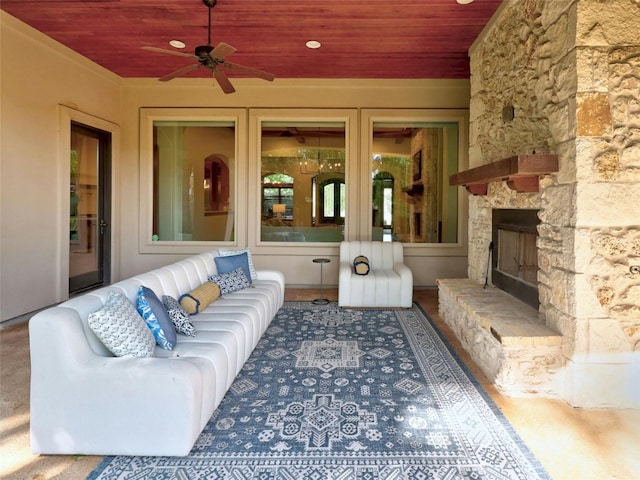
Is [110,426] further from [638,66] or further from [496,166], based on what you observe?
[638,66]

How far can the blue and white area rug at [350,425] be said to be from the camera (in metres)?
1.89

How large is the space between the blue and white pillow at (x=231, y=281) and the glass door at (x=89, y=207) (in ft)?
8.84

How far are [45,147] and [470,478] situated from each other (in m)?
5.38

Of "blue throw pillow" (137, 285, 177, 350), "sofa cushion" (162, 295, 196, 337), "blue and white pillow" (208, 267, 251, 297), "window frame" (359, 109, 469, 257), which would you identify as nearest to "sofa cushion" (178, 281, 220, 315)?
"blue and white pillow" (208, 267, 251, 297)

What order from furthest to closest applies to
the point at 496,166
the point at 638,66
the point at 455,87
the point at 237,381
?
1. the point at 455,87
2. the point at 496,166
3. the point at 237,381
4. the point at 638,66

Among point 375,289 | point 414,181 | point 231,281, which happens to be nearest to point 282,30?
point 231,281

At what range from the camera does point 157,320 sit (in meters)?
2.39

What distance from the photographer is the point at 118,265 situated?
626 cm

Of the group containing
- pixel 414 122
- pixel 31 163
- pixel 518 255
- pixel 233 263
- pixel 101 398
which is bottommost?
pixel 101 398

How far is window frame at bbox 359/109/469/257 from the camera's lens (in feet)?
20.0

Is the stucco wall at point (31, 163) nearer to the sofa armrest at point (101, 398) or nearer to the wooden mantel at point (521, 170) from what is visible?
the sofa armrest at point (101, 398)

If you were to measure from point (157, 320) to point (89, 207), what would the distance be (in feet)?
13.7

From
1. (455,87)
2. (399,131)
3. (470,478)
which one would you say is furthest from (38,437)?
(455,87)

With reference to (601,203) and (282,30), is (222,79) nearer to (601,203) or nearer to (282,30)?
(282,30)
